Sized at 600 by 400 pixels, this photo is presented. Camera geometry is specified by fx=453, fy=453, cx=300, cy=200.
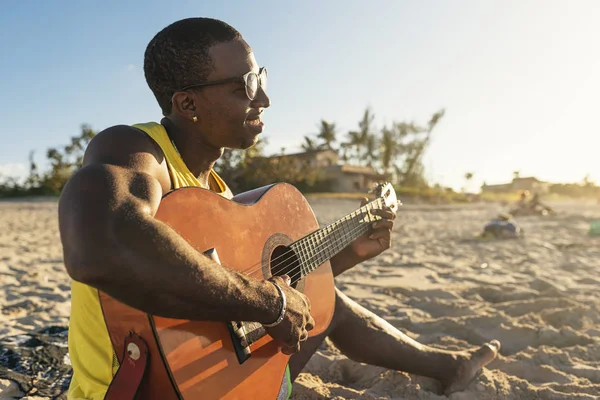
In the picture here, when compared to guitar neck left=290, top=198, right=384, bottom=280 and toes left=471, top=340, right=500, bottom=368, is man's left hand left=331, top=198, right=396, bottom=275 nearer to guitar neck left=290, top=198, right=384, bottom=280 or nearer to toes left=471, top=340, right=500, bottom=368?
guitar neck left=290, top=198, right=384, bottom=280

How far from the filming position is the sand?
2.56 m

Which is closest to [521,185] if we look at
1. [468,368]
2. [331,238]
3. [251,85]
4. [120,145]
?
[468,368]

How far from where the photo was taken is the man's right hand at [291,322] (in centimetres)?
154

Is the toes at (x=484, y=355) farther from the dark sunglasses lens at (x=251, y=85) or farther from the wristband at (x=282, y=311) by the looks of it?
the dark sunglasses lens at (x=251, y=85)

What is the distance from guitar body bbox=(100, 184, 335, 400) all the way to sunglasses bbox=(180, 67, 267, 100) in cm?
42

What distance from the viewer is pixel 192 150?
188cm

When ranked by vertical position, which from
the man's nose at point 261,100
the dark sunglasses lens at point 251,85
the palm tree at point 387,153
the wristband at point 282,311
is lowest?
the palm tree at point 387,153

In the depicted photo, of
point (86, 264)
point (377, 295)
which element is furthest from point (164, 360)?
point (377, 295)

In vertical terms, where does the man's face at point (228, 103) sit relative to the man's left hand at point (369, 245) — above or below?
above

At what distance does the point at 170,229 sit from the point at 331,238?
117 cm

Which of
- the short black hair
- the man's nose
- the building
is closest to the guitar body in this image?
the man's nose

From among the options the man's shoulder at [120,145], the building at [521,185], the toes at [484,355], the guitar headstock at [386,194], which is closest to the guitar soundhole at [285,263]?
the man's shoulder at [120,145]

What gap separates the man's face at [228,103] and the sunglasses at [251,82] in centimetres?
1

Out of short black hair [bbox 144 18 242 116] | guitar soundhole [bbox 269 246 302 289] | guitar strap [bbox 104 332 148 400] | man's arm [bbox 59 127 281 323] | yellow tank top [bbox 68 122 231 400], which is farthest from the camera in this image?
guitar soundhole [bbox 269 246 302 289]
